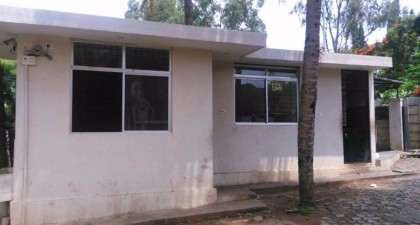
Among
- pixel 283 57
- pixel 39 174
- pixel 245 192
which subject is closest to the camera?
pixel 39 174

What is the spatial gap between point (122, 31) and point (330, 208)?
490 centimetres

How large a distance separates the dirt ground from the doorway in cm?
148

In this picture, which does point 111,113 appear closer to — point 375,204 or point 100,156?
point 100,156

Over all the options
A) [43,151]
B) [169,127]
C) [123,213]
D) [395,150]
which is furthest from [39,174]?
[395,150]

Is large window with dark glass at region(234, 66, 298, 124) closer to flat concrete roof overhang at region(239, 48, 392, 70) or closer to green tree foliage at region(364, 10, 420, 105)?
flat concrete roof overhang at region(239, 48, 392, 70)

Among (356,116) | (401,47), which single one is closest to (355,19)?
(401,47)

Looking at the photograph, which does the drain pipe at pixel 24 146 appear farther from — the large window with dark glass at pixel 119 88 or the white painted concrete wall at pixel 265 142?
the white painted concrete wall at pixel 265 142

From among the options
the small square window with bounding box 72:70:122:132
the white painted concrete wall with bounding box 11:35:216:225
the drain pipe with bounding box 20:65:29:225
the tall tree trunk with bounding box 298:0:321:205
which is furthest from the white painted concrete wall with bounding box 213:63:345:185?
the drain pipe with bounding box 20:65:29:225

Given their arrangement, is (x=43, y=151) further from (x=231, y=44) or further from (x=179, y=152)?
(x=231, y=44)

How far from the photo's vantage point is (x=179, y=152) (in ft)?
24.1

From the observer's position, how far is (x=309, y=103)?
23.3ft

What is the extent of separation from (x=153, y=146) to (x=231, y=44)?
240 cm

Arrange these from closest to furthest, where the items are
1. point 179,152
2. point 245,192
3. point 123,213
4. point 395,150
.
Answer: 1. point 123,213
2. point 179,152
3. point 245,192
4. point 395,150

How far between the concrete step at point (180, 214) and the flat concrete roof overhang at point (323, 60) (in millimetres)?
3359
